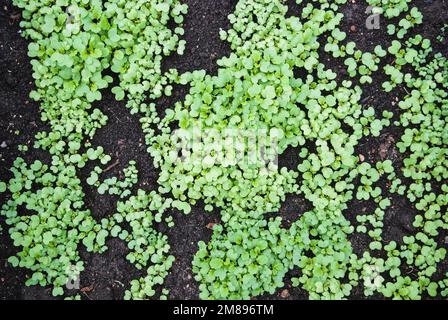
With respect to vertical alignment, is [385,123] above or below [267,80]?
below

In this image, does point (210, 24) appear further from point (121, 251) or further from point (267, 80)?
point (121, 251)

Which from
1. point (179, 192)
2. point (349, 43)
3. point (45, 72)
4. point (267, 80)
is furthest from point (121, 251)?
point (349, 43)

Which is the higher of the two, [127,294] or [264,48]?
[264,48]
